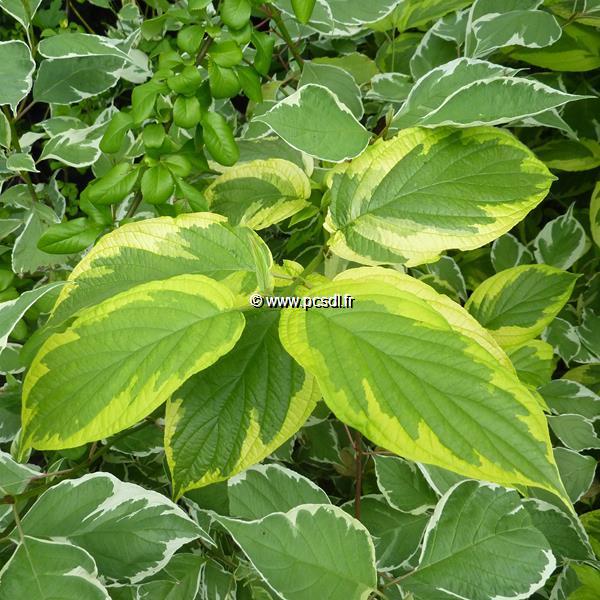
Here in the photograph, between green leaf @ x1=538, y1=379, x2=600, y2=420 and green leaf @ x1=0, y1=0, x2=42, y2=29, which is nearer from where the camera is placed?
green leaf @ x1=0, y1=0, x2=42, y2=29

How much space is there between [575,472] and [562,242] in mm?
406

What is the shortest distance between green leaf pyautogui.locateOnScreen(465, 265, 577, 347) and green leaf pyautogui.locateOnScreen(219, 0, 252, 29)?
478 mm

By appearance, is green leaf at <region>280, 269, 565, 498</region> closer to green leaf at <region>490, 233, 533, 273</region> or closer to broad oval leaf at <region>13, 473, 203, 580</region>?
broad oval leaf at <region>13, 473, 203, 580</region>

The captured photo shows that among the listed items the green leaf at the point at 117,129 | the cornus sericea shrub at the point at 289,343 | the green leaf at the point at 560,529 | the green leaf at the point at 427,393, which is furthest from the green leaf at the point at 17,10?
the green leaf at the point at 560,529

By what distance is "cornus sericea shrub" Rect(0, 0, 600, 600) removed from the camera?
420 mm

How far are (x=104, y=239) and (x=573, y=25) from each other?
97 centimetres

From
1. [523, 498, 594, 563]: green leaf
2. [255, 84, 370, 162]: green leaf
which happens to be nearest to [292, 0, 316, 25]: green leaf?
[255, 84, 370, 162]: green leaf

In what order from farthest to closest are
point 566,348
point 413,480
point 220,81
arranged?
point 566,348
point 413,480
point 220,81

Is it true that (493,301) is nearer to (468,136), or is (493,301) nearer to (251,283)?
(468,136)

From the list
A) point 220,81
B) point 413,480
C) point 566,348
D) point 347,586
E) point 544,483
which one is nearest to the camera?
point 544,483

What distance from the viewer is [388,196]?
58 centimetres

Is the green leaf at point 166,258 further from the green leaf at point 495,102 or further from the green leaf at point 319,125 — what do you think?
the green leaf at point 495,102

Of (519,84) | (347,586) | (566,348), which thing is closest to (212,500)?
(347,586)

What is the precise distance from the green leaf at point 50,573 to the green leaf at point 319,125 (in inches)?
16.5
